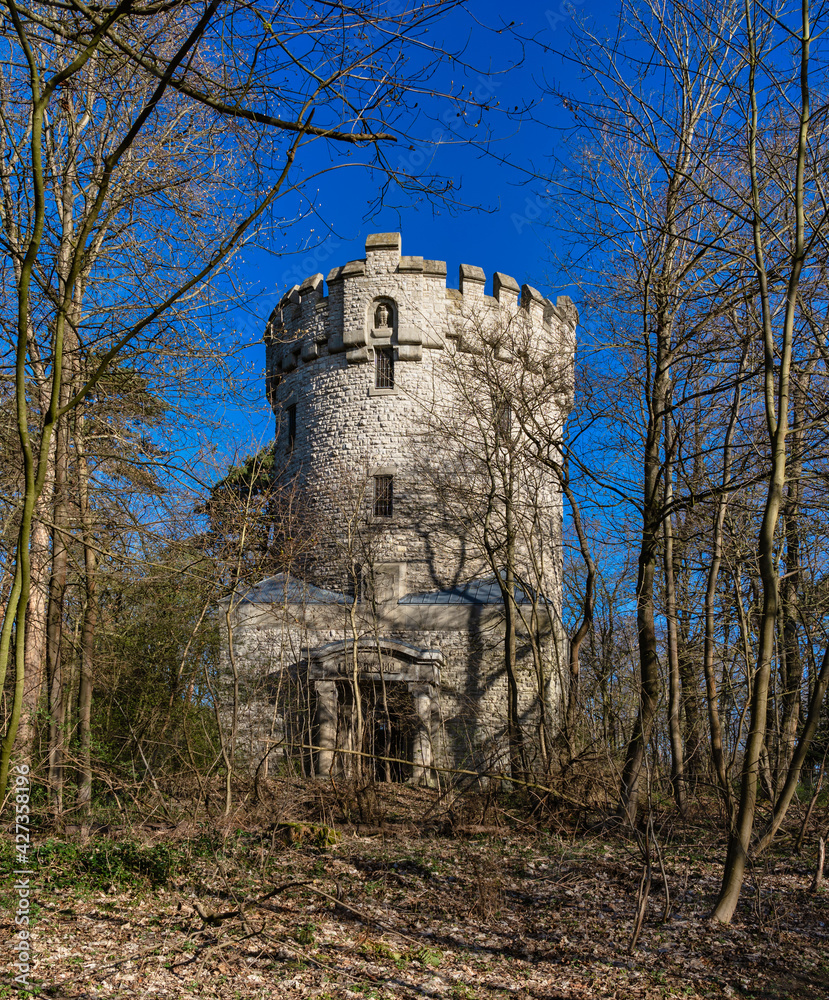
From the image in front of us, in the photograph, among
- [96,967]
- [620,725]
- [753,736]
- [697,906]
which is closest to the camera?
[96,967]

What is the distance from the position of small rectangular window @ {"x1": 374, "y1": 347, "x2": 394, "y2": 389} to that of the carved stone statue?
0.49 m

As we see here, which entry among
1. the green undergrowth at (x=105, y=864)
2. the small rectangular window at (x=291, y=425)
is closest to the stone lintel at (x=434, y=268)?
the small rectangular window at (x=291, y=425)

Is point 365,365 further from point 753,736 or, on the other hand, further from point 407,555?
point 753,736

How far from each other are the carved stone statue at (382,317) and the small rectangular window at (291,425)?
2884mm

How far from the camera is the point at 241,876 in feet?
23.0

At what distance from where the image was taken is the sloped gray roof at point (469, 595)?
15719mm

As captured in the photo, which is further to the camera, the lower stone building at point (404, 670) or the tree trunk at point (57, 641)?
the lower stone building at point (404, 670)

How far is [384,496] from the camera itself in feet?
55.7

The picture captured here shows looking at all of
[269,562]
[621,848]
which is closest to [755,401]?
[621,848]

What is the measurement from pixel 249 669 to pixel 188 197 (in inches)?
415

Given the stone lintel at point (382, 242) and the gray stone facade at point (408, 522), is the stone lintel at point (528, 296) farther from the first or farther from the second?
the stone lintel at point (382, 242)

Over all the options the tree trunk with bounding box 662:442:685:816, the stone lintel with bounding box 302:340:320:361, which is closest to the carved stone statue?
the stone lintel with bounding box 302:340:320:361

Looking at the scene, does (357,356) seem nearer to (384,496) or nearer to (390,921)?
(384,496)

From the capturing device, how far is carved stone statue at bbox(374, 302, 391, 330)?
17.5m
